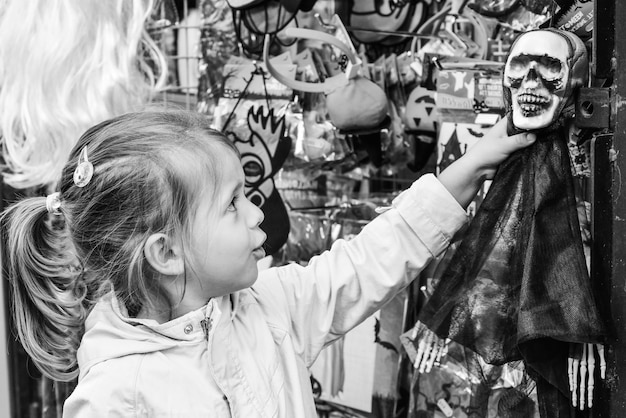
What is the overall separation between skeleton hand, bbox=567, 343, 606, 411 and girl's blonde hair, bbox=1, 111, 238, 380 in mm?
398

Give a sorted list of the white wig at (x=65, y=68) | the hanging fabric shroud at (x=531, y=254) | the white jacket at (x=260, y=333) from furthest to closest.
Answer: the white wig at (x=65, y=68)
the white jacket at (x=260, y=333)
the hanging fabric shroud at (x=531, y=254)

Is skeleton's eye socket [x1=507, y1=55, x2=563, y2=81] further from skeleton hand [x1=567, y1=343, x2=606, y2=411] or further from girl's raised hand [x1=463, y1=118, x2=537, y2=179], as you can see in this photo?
skeleton hand [x1=567, y1=343, x2=606, y2=411]

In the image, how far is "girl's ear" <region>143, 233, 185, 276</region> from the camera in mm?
875

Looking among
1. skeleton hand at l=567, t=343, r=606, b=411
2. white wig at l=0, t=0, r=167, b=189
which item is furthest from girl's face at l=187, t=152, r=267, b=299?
white wig at l=0, t=0, r=167, b=189

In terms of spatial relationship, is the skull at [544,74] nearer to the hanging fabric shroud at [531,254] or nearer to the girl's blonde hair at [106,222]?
the hanging fabric shroud at [531,254]

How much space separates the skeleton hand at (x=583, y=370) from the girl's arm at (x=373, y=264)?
20cm

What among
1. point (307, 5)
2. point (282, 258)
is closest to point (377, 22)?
point (307, 5)

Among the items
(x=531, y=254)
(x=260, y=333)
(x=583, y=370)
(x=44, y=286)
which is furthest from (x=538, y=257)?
(x=44, y=286)

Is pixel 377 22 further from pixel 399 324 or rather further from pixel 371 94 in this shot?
pixel 399 324

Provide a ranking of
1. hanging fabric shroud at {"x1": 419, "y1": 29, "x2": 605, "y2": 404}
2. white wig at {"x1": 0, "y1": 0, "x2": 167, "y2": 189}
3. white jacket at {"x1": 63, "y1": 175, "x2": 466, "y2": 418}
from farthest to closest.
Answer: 1. white wig at {"x1": 0, "y1": 0, "x2": 167, "y2": 189}
2. white jacket at {"x1": 63, "y1": 175, "x2": 466, "y2": 418}
3. hanging fabric shroud at {"x1": 419, "y1": 29, "x2": 605, "y2": 404}

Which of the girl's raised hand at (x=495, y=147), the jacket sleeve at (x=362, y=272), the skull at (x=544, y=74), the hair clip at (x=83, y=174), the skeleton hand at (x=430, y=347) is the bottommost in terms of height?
the skeleton hand at (x=430, y=347)

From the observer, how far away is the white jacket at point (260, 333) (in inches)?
33.3

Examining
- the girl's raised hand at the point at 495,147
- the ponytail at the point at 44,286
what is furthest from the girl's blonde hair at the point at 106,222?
the girl's raised hand at the point at 495,147

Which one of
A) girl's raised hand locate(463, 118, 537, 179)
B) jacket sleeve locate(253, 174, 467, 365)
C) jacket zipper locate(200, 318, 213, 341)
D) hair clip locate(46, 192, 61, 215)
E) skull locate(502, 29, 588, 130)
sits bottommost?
jacket zipper locate(200, 318, 213, 341)
